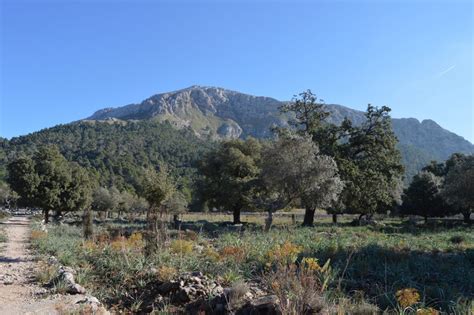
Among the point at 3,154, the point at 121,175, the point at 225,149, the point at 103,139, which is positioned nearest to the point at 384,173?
the point at 225,149

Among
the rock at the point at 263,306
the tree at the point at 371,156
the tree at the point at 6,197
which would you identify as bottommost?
the tree at the point at 6,197

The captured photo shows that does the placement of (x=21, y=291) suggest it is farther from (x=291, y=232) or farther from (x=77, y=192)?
(x=77, y=192)

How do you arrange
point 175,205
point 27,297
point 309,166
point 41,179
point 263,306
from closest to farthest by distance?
point 263,306, point 27,297, point 309,166, point 41,179, point 175,205

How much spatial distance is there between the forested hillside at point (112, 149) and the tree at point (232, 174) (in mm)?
68855

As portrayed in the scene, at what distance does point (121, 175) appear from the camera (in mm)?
125625

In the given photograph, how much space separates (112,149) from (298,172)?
474ft

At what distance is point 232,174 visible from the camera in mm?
39406

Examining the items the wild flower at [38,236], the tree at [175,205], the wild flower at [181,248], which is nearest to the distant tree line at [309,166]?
the tree at [175,205]

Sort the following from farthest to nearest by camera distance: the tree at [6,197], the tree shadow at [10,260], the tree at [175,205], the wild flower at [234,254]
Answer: the tree at [6,197] < the tree at [175,205] < the tree shadow at [10,260] < the wild flower at [234,254]

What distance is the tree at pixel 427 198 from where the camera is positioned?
49.3m

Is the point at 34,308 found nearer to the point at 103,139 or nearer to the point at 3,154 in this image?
the point at 3,154

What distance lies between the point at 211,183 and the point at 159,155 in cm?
12610

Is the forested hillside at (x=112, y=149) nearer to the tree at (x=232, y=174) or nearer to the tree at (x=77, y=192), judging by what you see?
the tree at (x=77, y=192)

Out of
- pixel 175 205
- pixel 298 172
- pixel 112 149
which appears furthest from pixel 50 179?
pixel 112 149
